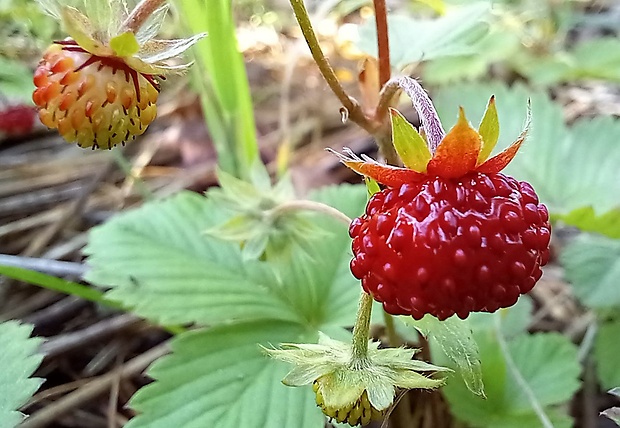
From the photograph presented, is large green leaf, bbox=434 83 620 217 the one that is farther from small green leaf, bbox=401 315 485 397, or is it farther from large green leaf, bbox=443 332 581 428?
small green leaf, bbox=401 315 485 397

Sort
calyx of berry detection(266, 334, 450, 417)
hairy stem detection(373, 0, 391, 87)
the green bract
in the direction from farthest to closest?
1. the green bract
2. hairy stem detection(373, 0, 391, 87)
3. calyx of berry detection(266, 334, 450, 417)

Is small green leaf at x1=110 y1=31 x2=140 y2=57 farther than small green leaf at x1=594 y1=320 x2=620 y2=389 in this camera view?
No

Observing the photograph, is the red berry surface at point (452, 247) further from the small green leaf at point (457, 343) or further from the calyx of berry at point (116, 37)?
the calyx of berry at point (116, 37)

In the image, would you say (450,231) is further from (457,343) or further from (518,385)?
(518,385)

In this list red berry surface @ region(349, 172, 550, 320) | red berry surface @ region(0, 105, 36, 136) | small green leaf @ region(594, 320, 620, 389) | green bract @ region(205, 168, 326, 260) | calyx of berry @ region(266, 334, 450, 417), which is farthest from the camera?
red berry surface @ region(0, 105, 36, 136)

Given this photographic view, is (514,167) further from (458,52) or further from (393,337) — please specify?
(393,337)

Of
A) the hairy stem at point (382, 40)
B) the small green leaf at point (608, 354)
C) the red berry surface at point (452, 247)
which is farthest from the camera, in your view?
the small green leaf at point (608, 354)

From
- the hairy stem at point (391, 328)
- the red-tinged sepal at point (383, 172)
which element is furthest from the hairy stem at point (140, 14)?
the hairy stem at point (391, 328)

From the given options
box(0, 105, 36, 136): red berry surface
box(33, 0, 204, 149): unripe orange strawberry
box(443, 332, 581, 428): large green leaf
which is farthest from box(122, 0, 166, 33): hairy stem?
box(0, 105, 36, 136): red berry surface

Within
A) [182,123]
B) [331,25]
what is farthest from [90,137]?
[331,25]
